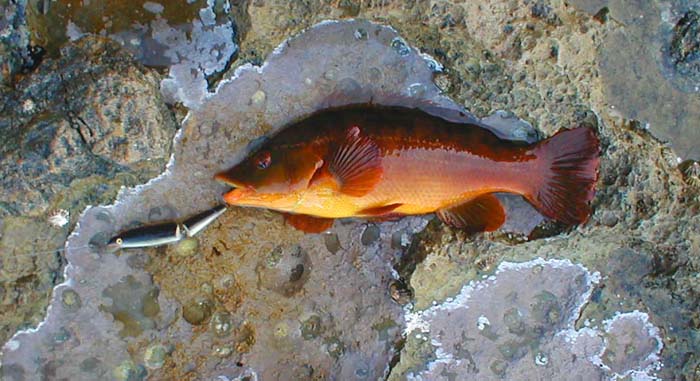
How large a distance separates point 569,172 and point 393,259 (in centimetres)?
100

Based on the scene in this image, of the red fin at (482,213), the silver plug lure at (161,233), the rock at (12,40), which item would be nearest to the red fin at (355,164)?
the red fin at (482,213)

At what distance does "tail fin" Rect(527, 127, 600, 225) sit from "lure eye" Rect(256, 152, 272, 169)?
1314mm

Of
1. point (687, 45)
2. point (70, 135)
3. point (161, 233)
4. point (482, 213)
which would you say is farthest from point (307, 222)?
point (687, 45)

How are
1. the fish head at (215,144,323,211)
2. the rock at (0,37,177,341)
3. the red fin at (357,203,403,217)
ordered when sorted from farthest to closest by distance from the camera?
the red fin at (357,203,403,217) < the fish head at (215,144,323,211) < the rock at (0,37,177,341)

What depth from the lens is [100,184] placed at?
3.16 metres

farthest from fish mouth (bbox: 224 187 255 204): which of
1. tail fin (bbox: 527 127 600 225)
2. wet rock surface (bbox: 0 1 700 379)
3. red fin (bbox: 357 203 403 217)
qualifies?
tail fin (bbox: 527 127 600 225)

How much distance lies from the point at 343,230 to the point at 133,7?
1.52m

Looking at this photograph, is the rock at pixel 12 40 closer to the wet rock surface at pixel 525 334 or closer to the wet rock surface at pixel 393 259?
the wet rock surface at pixel 393 259

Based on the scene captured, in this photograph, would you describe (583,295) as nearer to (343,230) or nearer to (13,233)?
(343,230)

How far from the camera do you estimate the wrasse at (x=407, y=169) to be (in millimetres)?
3051

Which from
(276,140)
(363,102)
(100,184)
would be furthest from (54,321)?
(363,102)

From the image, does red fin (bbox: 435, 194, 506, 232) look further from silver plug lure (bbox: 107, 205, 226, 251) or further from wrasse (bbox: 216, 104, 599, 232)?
silver plug lure (bbox: 107, 205, 226, 251)

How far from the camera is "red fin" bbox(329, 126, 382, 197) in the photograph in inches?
120

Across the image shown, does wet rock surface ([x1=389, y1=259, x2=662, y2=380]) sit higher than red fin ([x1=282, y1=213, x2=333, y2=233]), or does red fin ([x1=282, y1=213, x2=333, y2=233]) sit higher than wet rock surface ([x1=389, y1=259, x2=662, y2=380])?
red fin ([x1=282, y1=213, x2=333, y2=233])
